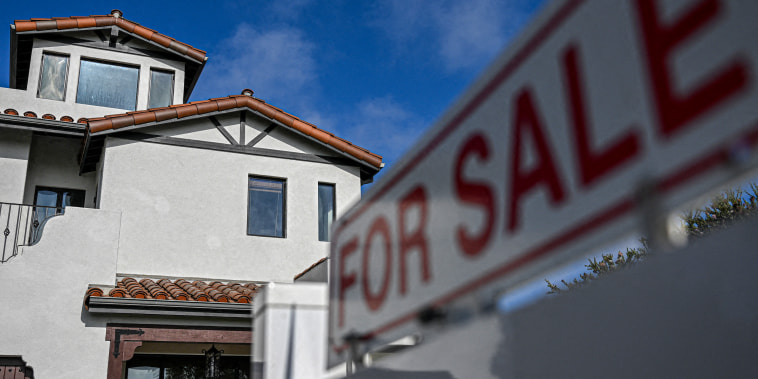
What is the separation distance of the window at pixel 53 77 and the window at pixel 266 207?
504cm

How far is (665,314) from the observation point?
128cm

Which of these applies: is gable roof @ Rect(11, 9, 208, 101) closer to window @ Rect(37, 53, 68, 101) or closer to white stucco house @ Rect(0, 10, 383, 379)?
white stucco house @ Rect(0, 10, 383, 379)

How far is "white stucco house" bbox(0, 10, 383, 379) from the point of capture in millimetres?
10727

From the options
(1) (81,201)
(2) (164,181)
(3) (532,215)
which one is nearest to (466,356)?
(3) (532,215)

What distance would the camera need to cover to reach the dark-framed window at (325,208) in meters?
15.2

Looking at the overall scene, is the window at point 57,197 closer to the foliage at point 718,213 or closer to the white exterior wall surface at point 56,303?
the white exterior wall surface at point 56,303

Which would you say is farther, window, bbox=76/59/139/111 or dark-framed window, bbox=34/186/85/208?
window, bbox=76/59/139/111

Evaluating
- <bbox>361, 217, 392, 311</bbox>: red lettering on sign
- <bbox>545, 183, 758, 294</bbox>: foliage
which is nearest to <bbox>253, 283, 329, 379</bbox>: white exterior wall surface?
<bbox>361, 217, 392, 311</bbox>: red lettering on sign

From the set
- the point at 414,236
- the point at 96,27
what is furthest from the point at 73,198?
the point at 414,236

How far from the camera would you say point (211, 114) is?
49.0ft

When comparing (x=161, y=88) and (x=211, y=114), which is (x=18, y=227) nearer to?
(x=211, y=114)

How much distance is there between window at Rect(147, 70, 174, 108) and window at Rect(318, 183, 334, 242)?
4644 millimetres

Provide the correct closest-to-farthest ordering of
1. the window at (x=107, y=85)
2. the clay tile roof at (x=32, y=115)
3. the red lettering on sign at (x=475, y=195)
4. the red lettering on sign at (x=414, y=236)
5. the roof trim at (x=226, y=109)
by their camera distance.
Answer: the red lettering on sign at (x=475, y=195), the red lettering on sign at (x=414, y=236), the roof trim at (x=226, y=109), the clay tile roof at (x=32, y=115), the window at (x=107, y=85)

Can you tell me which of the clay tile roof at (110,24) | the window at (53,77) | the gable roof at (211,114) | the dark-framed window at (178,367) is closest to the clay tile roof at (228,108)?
the gable roof at (211,114)
